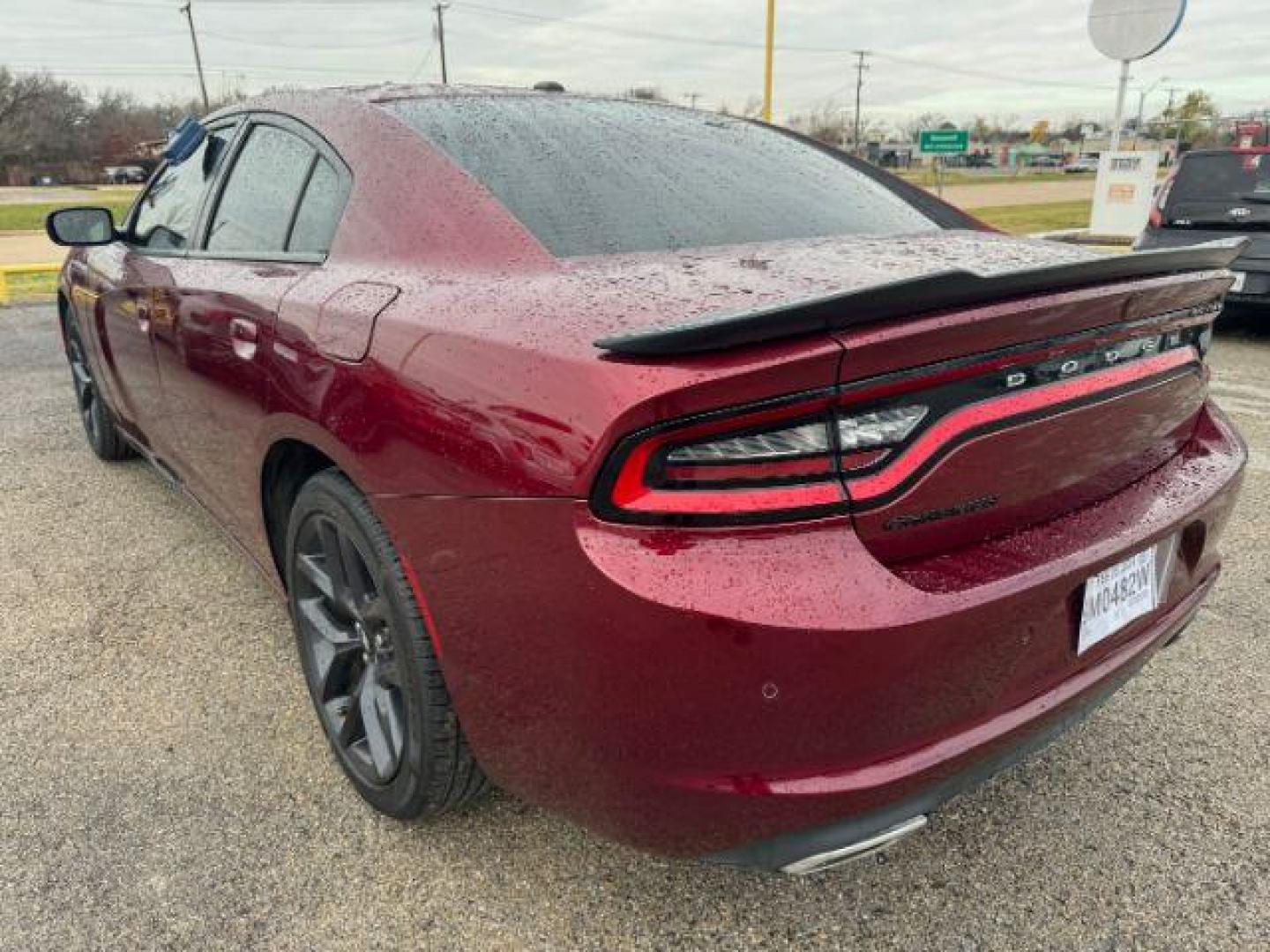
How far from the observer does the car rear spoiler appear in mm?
1279

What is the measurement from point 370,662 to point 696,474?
1.06 meters

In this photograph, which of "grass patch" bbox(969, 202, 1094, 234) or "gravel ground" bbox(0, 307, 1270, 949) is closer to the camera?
"gravel ground" bbox(0, 307, 1270, 949)

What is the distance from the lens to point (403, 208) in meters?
1.95

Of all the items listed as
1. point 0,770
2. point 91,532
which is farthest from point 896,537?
point 91,532

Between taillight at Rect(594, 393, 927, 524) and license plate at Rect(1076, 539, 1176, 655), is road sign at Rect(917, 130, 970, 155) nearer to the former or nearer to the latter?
license plate at Rect(1076, 539, 1176, 655)

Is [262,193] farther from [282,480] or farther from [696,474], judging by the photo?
[696,474]

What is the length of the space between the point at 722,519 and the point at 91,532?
3.32 metres

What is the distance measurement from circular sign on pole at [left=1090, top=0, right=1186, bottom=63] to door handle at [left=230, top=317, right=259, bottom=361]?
14929 mm

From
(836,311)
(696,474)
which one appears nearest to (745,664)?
(696,474)

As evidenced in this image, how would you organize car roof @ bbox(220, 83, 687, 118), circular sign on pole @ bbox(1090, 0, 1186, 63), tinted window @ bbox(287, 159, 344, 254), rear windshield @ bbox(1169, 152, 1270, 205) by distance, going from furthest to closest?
circular sign on pole @ bbox(1090, 0, 1186, 63) < rear windshield @ bbox(1169, 152, 1270, 205) < car roof @ bbox(220, 83, 687, 118) < tinted window @ bbox(287, 159, 344, 254)

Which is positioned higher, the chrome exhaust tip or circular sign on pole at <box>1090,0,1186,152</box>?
circular sign on pole at <box>1090,0,1186,152</box>

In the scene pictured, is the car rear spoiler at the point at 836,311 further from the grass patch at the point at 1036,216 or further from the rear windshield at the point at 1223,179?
the grass patch at the point at 1036,216

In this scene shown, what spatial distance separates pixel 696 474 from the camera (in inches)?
52.7

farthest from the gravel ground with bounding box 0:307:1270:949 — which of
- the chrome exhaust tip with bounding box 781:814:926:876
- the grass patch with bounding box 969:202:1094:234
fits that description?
the grass patch with bounding box 969:202:1094:234
